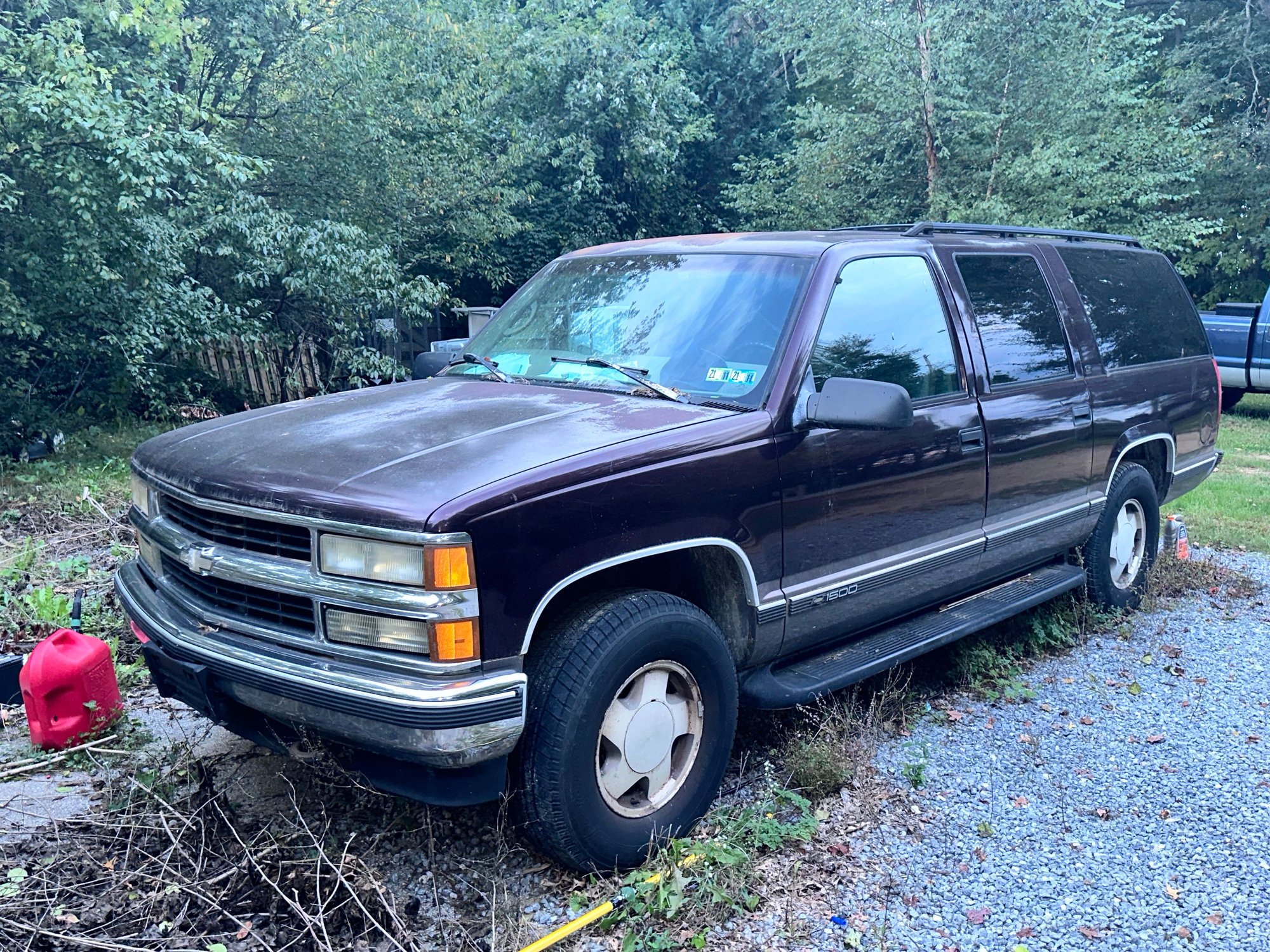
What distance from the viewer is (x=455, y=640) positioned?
9.05 ft

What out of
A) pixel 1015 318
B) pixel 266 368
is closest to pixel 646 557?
pixel 1015 318

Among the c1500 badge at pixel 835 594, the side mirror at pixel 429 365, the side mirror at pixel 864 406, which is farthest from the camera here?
the side mirror at pixel 429 365

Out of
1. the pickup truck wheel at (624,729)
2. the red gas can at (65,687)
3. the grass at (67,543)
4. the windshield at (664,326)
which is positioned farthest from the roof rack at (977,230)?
the grass at (67,543)

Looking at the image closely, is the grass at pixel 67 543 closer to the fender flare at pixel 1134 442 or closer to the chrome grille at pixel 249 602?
the chrome grille at pixel 249 602

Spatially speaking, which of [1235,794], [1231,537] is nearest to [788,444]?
[1235,794]

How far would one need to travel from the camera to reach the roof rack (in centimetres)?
473

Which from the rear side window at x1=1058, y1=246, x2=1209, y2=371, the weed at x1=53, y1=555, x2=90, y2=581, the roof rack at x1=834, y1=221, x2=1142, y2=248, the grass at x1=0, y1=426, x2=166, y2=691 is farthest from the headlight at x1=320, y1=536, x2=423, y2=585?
the rear side window at x1=1058, y1=246, x2=1209, y2=371

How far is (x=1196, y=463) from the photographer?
6.33 metres

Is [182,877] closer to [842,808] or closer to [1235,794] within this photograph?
[842,808]

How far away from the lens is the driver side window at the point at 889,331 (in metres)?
3.93

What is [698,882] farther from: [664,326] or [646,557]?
[664,326]

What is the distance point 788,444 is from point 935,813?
1389 mm

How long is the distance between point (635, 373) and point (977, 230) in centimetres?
223

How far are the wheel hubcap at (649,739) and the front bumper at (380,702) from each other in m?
0.42
